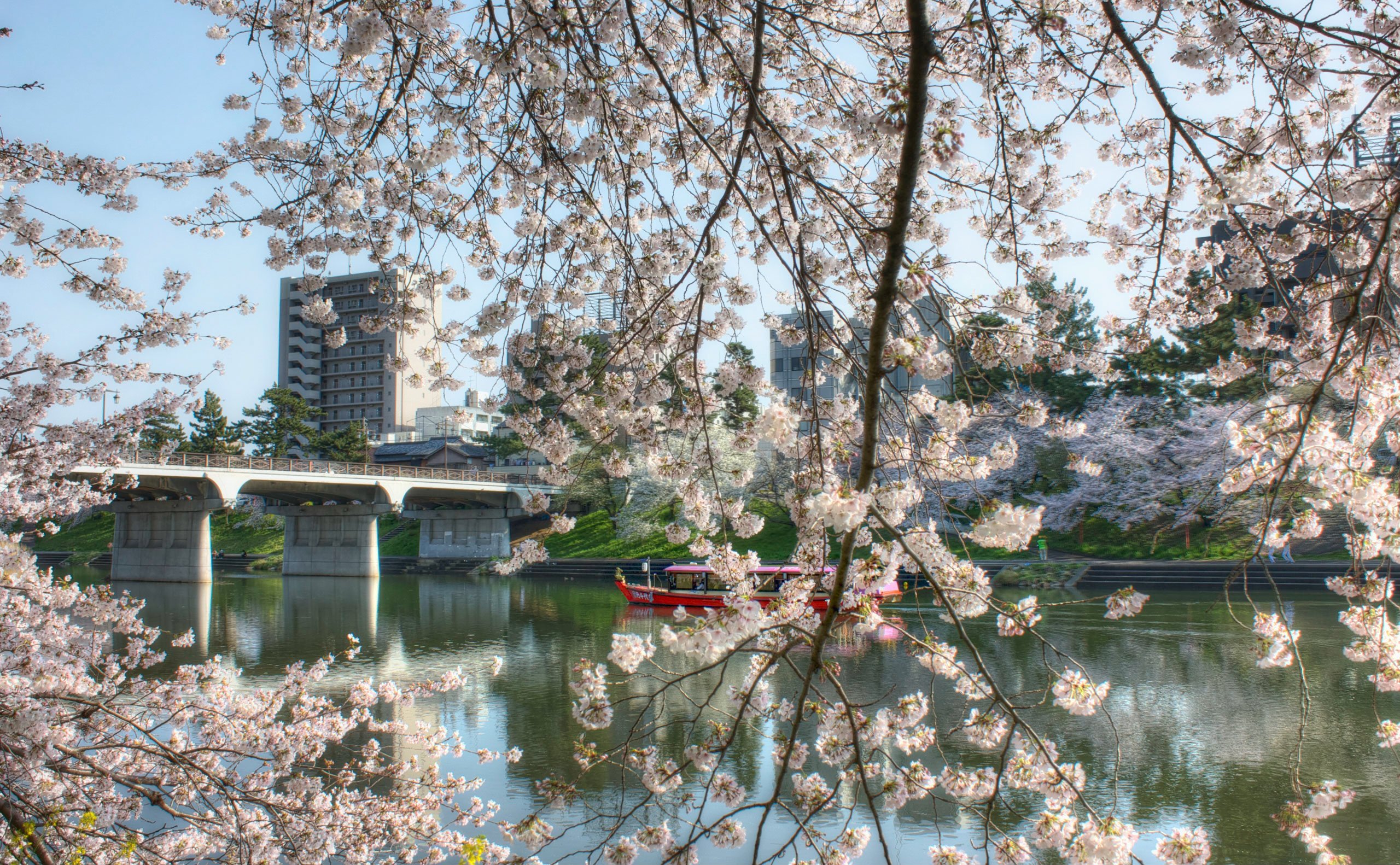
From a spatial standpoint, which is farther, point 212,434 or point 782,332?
point 212,434

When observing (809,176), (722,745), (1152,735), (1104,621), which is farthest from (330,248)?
(1104,621)

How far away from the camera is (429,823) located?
4645 mm

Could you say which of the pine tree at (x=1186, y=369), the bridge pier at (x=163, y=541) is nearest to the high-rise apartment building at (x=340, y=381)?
the bridge pier at (x=163, y=541)

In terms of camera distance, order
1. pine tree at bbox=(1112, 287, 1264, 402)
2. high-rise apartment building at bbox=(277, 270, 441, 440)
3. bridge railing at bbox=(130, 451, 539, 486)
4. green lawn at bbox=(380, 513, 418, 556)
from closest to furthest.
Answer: pine tree at bbox=(1112, 287, 1264, 402)
bridge railing at bbox=(130, 451, 539, 486)
green lawn at bbox=(380, 513, 418, 556)
high-rise apartment building at bbox=(277, 270, 441, 440)

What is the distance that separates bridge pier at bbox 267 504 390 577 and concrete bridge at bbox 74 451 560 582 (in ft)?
0.11

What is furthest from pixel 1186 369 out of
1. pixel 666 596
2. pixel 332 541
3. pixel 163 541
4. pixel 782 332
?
pixel 163 541

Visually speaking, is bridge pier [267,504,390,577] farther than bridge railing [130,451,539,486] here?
Yes

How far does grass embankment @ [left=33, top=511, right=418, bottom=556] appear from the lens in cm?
3859

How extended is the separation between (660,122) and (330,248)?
146 centimetres

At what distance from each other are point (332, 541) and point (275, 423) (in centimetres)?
963

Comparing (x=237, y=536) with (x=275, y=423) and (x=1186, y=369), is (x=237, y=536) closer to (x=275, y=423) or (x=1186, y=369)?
(x=275, y=423)

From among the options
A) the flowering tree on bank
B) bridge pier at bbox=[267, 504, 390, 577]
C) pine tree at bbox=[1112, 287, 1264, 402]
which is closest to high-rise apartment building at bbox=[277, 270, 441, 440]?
bridge pier at bbox=[267, 504, 390, 577]

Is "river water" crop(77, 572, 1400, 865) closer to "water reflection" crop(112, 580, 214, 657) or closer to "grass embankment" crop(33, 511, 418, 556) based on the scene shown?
"water reflection" crop(112, 580, 214, 657)

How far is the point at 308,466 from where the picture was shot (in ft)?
93.1
